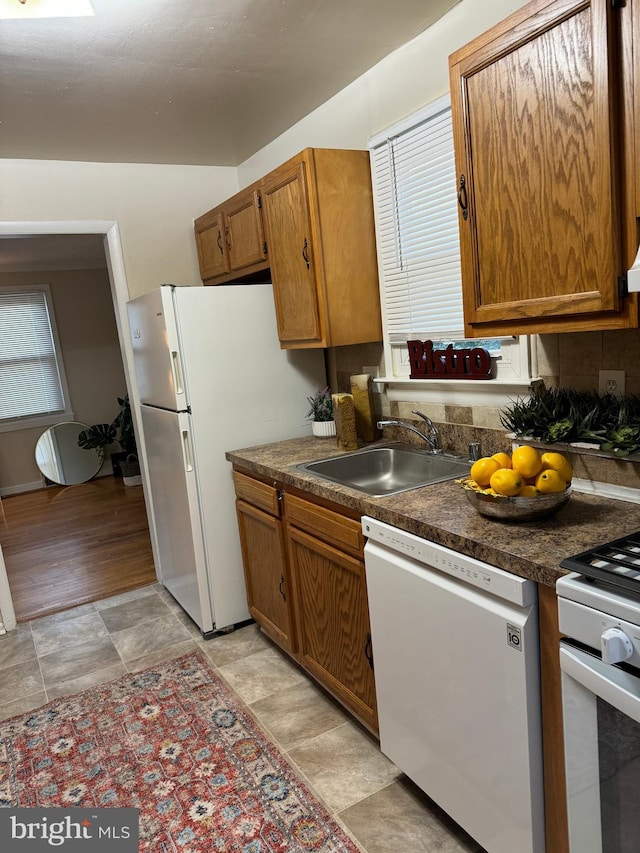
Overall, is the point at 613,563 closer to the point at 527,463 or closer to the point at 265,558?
the point at 527,463

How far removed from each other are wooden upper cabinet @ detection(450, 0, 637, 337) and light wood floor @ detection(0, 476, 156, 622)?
3.06 m

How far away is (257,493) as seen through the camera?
8.60 feet

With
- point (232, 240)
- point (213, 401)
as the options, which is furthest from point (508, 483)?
point (232, 240)

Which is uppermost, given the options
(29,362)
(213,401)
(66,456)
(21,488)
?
(29,362)

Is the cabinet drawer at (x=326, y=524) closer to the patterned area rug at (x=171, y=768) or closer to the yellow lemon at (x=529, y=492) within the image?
the yellow lemon at (x=529, y=492)

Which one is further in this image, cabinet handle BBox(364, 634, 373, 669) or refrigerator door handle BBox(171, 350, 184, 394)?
refrigerator door handle BBox(171, 350, 184, 394)

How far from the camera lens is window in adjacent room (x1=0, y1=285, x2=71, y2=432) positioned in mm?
6609

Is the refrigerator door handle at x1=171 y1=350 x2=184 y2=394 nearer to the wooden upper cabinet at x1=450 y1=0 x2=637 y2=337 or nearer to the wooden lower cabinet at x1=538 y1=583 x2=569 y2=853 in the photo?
the wooden upper cabinet at x1=450 y1=0 x2=637 y2=337

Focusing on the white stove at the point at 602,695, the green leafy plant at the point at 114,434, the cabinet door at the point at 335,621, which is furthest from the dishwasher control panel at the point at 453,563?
the green leafy plant at the point at 114,434

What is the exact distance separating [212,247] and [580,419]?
93.5 inches

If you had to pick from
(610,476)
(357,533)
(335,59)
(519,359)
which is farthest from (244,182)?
(610,476)

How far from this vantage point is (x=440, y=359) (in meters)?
2.39

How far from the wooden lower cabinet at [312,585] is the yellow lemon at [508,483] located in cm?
57

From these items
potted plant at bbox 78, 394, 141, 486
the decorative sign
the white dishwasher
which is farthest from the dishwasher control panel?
potted plant at bbox 78, 394, 141, 486
